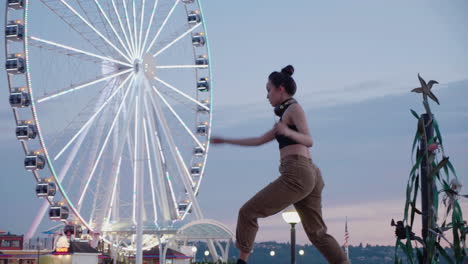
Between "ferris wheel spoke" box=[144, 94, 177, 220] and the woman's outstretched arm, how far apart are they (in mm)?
28944

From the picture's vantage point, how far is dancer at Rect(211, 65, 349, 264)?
17.6 feet

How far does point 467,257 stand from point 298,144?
2004 millimetres

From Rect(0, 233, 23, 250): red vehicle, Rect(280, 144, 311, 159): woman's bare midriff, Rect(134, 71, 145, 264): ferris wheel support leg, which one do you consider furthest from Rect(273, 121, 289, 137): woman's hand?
Rect(0, 233, 23, 250): red vehicle

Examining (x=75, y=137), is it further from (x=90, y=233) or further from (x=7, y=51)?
(x=90, y=233)

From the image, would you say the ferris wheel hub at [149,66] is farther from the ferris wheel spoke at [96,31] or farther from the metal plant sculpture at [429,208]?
the metal plant sculpture at [429,208]

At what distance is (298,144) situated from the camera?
543 centimetres

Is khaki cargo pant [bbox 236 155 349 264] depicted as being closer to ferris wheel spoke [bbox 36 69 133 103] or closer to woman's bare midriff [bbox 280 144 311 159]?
woman's bare midriff [bbox 280 144 311 159]

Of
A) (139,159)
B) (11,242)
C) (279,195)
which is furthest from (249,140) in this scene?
(11,242)

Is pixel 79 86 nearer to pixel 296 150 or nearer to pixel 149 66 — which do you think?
pixel 149 66

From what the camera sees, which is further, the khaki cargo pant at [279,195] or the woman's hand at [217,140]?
the woman's hand at [217,140]

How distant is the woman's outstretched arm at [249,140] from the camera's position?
5.55 meters

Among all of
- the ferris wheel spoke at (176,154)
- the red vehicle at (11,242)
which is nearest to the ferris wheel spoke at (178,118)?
the ferris wheel spoke at (176,154)

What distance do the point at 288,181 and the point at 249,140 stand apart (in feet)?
1.47

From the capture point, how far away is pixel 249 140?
561 cm
